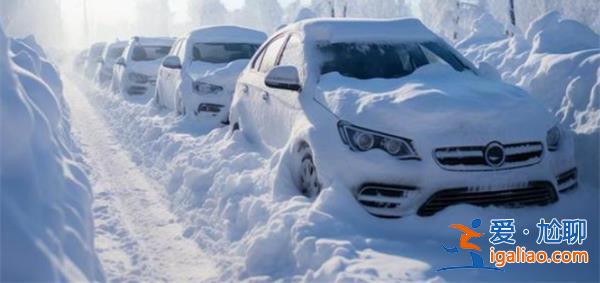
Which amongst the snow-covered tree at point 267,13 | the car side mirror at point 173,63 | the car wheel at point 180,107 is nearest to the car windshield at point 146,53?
the car side mirror at point 173,63

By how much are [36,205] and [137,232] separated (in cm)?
231

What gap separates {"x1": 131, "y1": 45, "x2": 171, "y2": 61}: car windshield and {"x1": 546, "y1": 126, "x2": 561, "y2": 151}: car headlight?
14.2 m

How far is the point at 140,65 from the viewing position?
16.4 m

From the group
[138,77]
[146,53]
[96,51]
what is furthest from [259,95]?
[96,51]

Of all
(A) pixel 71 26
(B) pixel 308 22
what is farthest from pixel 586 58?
(A) pixel 71 26

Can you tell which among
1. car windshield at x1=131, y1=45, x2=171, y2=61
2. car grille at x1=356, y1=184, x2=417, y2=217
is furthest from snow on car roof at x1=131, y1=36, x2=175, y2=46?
car grille at x1=356, y1=184, x2=417, y2=217

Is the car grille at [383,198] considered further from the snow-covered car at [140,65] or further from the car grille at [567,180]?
the snow-covered car at [140,65]

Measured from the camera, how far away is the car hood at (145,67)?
16.2 meters

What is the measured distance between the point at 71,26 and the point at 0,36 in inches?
6470

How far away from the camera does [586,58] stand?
700 centimetres

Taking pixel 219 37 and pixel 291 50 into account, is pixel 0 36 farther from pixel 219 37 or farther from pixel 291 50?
pixel 219 37

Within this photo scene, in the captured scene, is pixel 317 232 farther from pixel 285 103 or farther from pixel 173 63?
pixel 173 63

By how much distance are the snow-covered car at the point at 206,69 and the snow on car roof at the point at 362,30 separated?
379 centimetres

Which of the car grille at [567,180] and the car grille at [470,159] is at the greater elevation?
the car grille at [470,159]
